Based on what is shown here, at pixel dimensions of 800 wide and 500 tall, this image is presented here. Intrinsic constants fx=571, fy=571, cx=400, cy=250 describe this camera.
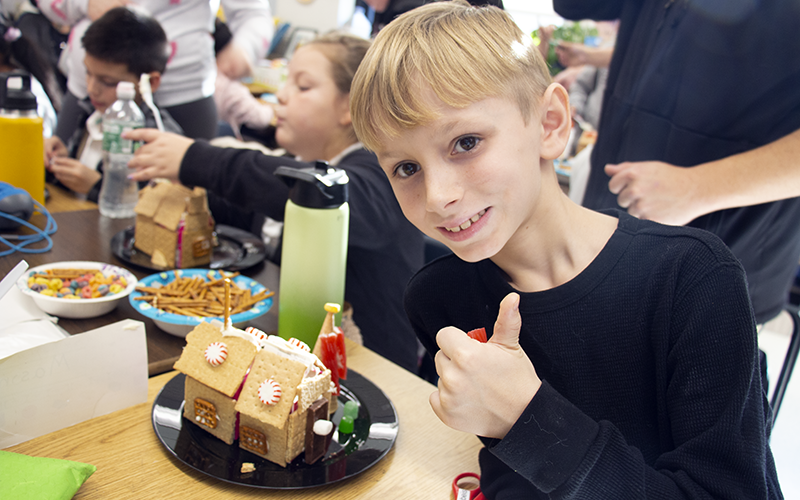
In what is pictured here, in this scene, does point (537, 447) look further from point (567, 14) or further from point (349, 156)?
point (567, 14)

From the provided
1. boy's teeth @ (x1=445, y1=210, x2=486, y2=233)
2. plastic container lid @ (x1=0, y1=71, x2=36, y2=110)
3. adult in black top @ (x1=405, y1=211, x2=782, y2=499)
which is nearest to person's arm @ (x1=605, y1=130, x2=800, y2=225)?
adult in black top @ (x1=405, y1=211, x2=782, y2=499)

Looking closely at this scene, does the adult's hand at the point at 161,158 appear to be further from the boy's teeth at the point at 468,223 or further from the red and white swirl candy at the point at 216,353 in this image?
the boy's teeth at the point at 468,223

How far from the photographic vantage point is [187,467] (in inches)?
25.5

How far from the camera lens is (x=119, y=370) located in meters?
0.74

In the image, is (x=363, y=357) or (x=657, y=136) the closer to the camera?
(x=363, y=357)

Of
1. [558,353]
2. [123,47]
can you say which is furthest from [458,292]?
[123,47]

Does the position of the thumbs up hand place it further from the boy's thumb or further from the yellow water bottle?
the yellow water bottle

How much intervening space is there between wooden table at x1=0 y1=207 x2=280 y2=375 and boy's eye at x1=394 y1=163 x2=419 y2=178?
428 millimetres

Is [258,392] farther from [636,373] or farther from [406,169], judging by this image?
[636,373]

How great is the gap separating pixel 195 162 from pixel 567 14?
0.99 meters

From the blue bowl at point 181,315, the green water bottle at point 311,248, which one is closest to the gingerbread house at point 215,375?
the blue bowl at point 181,315

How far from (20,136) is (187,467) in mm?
1151

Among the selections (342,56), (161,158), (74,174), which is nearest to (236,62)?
(74,174)

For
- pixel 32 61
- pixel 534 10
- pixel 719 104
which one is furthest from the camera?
pixel 534 10
